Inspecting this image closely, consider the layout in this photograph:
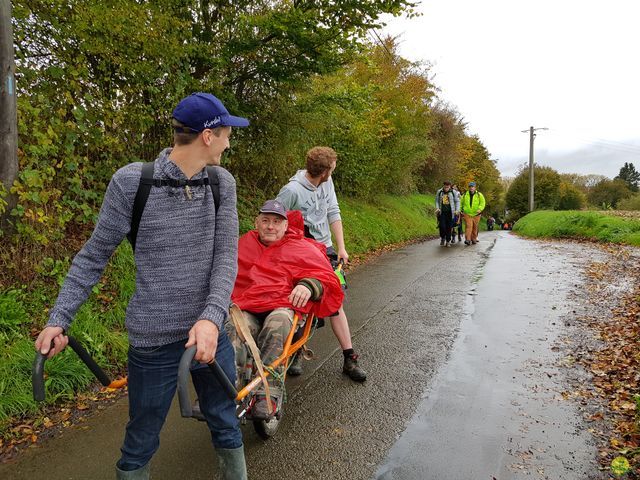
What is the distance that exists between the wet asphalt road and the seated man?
2.72 ft

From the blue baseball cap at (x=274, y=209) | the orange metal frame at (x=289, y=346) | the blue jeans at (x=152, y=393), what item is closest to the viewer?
the blue jeans at (x=152, y=393)

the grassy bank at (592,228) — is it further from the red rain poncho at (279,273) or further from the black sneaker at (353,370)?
the red rain poncho at (279,273)

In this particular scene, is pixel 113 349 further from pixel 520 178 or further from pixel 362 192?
pixel 520 178

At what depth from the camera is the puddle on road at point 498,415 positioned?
292 cm

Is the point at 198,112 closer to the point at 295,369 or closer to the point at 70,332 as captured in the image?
the point at 295,369

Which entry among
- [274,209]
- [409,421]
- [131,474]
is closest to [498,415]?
[409,421]

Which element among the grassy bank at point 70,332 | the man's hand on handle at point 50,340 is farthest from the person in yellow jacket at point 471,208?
the man's hand on handle at point 50,340

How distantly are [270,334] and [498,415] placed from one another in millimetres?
1983

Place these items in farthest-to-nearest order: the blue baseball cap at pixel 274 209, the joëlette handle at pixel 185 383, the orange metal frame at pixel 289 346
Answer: the blue baseball cap at pixel 274 209, the orange metal frame at pixel 289 346, the joëlette handle at pixel 185 383

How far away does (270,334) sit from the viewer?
3.18 metres

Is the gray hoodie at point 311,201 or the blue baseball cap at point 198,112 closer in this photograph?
the blue baseball cap at point 198,112

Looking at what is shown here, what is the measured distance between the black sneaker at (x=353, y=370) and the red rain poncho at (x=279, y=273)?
0.88 metres

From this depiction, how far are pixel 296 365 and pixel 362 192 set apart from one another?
1371 cm

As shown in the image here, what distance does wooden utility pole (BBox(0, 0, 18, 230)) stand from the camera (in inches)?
167
